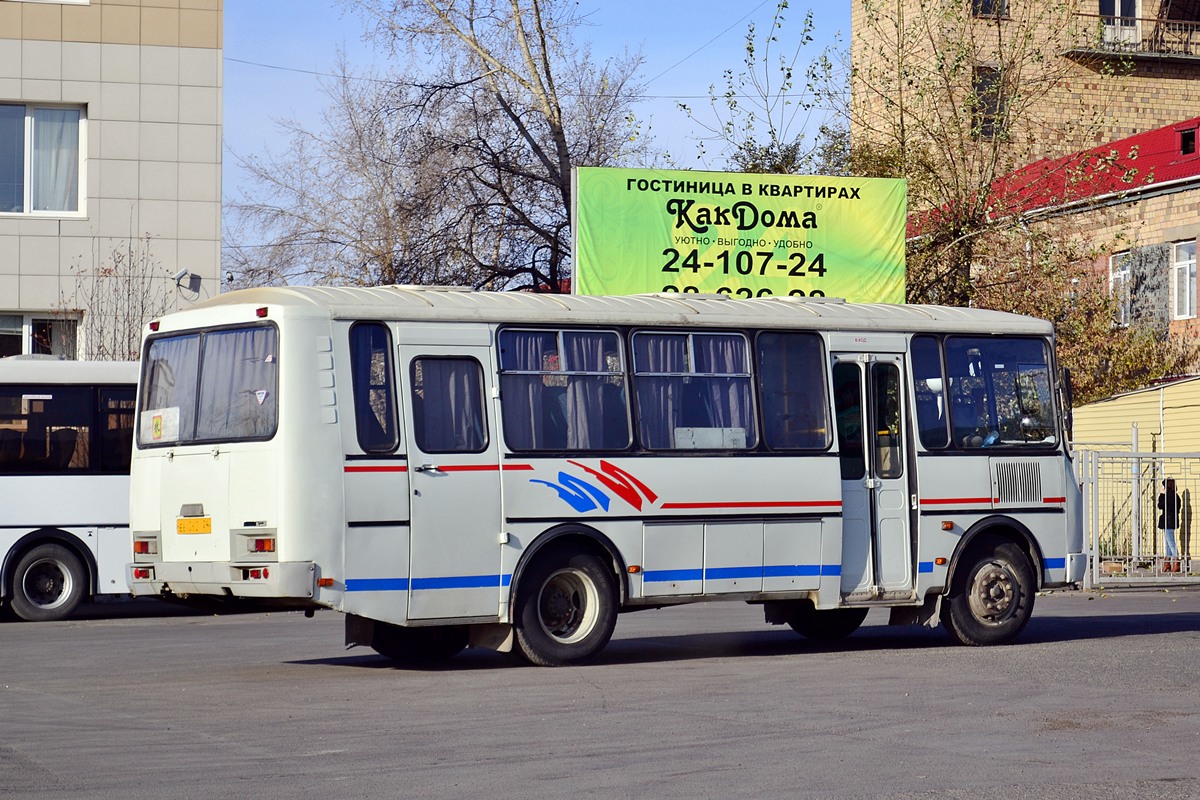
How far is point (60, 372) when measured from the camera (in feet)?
69.5

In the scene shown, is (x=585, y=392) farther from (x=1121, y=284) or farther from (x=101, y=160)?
(x=1121, y=284)

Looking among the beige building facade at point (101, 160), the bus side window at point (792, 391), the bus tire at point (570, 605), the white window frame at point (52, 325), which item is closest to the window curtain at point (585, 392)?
the bus tire at point (570, 605)

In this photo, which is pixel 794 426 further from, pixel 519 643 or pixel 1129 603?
pixel 1129 603

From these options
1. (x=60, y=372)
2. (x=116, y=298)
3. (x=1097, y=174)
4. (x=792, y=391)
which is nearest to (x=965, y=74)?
(x=1097, y=174)

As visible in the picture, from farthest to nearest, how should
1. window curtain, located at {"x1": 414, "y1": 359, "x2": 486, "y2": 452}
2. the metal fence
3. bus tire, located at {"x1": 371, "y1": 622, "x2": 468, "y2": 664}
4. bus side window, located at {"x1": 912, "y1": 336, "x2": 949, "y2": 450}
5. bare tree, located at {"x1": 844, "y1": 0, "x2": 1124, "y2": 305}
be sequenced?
1. bare tree, located at {"x1": 844, "y1": 0, "x2": 1124, "y2": 305}
2. the metal fence
3. bus side window, located at {"x1": 912, "y1": 336, "x2": 949, "y2": 450}
4. bus tire, located at {"x1": 371, "y1": 622, "x2": 468, "y2": 664}
5. window curtain, located at {"x1": 414, "y1": 359, "x2": 486, "y2": 452}

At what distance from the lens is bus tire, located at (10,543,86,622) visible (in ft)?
67.6

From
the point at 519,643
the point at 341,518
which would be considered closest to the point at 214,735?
the point at 341,518

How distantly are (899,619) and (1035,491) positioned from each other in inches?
67.2

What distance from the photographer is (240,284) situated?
39750mm

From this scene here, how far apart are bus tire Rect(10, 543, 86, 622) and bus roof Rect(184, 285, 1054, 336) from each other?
8.17 meters

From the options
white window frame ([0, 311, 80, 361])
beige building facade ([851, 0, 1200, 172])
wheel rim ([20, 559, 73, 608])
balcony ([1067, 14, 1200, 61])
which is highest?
balcony ([1067, 14, 1200, 61])

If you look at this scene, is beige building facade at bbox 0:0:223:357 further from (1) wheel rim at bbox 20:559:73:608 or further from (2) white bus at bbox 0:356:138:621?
(1) wheel rim at bbox 20:559:73:608

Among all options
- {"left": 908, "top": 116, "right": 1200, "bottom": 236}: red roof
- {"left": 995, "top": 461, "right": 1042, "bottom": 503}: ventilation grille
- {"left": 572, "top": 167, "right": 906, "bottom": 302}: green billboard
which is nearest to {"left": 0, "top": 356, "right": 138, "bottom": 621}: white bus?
{"left": 572, "top": 167, "right": 906, "bottom": 302}: green billboard

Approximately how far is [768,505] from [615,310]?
6.60 ft
